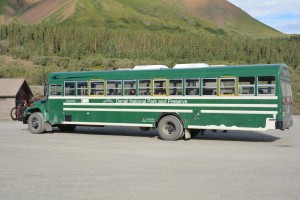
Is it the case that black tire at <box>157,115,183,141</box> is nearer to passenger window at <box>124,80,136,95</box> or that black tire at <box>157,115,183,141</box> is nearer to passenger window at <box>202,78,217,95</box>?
passenger window at <box>202,78,217,95</box>

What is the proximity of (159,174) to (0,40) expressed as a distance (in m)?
109

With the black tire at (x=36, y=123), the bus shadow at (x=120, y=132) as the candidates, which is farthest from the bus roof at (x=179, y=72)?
the bus shadow at (x=120, y=132)

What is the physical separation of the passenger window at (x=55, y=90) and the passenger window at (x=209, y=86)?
718 cm

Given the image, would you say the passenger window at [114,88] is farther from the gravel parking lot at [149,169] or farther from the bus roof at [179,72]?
the gravel parking lot at [149,169]

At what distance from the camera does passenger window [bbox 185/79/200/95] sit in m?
16.5

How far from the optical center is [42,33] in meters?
121

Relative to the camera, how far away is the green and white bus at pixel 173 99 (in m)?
15.3

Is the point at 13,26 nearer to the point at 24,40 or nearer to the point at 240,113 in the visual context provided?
the point at 24,40

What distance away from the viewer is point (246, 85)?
15617 millimetres

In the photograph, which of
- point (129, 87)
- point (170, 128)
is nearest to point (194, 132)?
point (170, 128)

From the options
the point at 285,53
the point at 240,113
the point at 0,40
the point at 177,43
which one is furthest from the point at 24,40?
the point at 240,113

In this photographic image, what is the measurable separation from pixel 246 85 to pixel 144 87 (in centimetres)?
427

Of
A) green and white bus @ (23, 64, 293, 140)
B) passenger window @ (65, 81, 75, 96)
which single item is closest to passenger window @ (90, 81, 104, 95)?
green and white bus @ (23, 64, 293, 140)

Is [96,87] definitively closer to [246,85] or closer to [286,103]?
[246,85]
